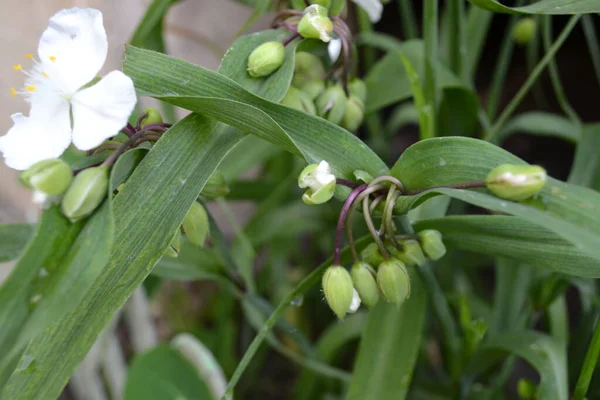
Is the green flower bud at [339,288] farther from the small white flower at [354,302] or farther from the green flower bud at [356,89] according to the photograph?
the green flower bud at [356,89]

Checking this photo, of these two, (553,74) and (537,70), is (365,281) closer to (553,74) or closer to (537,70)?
(537,70)

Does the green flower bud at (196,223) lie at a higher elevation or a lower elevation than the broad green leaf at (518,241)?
lower

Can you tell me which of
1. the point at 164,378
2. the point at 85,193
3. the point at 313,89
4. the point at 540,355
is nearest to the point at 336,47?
the point at 313,89

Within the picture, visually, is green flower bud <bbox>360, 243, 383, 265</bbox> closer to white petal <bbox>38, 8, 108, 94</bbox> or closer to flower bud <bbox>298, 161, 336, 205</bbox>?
flower bud <bbox>298, 161, 336, 205</bbox>

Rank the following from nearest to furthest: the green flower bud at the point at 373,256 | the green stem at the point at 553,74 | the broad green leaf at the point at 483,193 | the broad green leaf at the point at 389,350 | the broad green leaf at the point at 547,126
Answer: the broad green leaf at the point at 483,193 → the green flower bud at the point at 373,256 → the broad green leaf at the point at 389,350 → the green stem at the point at 553,74 → the broad green leaf at the point at 547,126

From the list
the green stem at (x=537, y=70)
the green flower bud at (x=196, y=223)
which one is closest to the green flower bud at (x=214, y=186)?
the green flower bud at (x=196, y=223)

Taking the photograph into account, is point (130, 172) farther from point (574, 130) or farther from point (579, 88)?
point (579, 88)

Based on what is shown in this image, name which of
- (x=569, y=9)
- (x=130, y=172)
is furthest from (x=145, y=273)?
(x=569, y=9)
